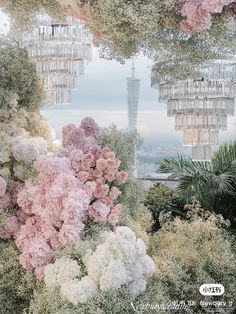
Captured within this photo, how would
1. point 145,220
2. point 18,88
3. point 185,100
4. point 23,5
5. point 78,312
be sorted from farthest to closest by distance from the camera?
point 185,100
point 145,220
point 18,88
point 23,5
point 78,312

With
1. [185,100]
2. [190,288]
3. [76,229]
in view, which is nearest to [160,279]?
[190,288]

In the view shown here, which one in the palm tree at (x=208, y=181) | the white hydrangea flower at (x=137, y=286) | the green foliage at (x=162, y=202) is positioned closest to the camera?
the white hydrangea flower at (x=137, y=286)

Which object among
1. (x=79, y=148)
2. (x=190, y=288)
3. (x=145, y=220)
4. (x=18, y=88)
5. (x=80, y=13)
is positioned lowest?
(x=190, y=288)

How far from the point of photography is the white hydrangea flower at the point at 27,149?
390cm

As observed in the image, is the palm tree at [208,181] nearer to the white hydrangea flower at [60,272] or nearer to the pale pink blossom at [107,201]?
the pale pink blossom at [107,201]

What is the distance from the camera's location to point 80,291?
332 cm

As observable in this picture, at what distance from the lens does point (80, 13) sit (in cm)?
382

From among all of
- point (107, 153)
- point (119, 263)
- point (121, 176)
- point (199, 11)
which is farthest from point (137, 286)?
point (199, 11)

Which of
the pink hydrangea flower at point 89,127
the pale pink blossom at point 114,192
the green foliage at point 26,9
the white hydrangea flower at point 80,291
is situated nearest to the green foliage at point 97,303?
the white hydrangea flower at point 80,291

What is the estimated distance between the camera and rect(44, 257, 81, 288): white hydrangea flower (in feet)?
11.4

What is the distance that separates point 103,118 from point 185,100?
887 mm

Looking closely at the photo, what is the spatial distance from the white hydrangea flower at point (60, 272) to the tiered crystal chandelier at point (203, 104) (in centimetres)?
213

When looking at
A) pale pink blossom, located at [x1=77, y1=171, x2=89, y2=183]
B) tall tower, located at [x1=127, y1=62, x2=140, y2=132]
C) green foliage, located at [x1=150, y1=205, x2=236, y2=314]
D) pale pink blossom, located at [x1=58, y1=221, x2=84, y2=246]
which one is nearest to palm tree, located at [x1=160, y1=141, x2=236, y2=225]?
tall tower, located at [x1=127, y1=62, x2=140, y2=132]

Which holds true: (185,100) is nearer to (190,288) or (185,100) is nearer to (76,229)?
(190,288)
